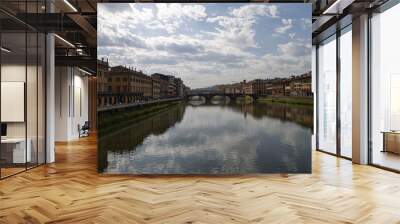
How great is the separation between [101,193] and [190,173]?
1733 mm

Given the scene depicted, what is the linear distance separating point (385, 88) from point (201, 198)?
4.59 meters

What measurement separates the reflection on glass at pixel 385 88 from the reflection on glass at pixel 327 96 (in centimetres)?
183

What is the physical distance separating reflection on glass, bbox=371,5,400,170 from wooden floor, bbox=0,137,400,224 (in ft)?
1.65

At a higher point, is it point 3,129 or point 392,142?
point 3,129

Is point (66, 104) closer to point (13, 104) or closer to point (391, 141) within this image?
point (13, 104)

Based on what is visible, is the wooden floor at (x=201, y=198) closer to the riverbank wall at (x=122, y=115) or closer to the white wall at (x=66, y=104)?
the riverbank wall at (x=122, y=115)

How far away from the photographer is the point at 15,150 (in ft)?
21.8

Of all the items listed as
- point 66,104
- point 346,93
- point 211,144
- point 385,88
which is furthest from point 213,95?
point 66,104

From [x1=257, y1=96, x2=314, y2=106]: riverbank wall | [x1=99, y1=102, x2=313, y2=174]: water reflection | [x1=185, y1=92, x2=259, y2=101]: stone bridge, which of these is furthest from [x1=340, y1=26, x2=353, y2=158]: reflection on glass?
[x1=185, y1=92, x2=259, y2=101]: stone bridge

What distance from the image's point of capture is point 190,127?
6.48 m

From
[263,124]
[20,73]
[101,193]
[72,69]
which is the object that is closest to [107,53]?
[20,73]

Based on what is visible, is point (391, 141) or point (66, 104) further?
point (66, 104)

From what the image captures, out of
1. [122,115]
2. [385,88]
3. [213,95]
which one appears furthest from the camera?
[385,88]

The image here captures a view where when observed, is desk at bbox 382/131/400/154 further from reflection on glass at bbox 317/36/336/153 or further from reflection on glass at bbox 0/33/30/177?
reflection on glass at bbox 0/33/30/177
